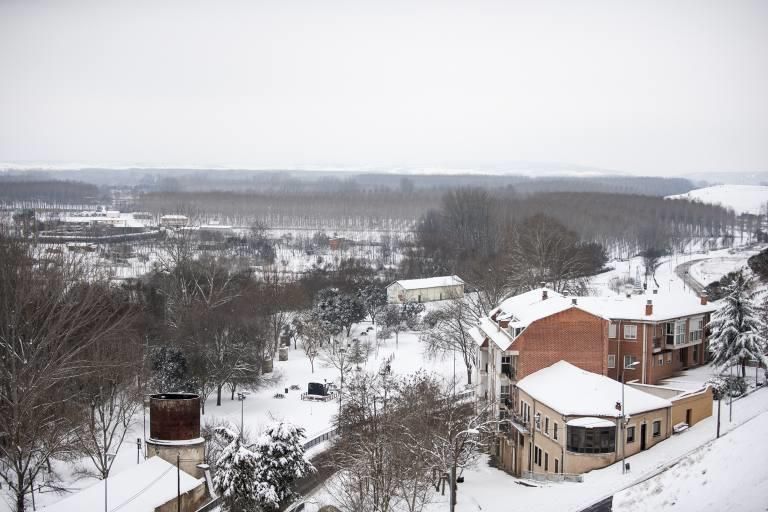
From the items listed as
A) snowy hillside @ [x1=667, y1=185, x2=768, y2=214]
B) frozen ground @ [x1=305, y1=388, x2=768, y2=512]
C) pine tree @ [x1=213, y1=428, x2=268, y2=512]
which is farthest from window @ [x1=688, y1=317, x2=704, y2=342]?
snowy hillside @ [x1=667, y1=185, x2=768, y2=214]

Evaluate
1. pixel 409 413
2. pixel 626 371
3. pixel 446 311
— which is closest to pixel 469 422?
pixel 409 413

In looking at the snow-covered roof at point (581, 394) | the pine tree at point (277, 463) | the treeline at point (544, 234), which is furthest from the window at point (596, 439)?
the treeline at point (544, 234)

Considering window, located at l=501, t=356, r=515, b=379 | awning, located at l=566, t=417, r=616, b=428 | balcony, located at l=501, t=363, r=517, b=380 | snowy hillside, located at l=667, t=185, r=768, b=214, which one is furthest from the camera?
snowy hillside, located at l=667, t=185, r=768, b=214

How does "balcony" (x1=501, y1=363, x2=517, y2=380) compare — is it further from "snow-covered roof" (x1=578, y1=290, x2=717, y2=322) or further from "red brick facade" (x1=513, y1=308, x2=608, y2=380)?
"snow-covered roof" (x1=578, y1=290, x2=717, y2=322)

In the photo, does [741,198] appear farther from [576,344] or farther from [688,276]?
[576,344]

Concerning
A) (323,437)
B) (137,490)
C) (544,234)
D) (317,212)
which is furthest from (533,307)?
(317,212)

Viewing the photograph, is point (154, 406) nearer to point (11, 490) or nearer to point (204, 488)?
point (204, 488)

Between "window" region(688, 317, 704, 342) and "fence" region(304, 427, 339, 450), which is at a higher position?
"window" region(688, 317, 704, 342)
